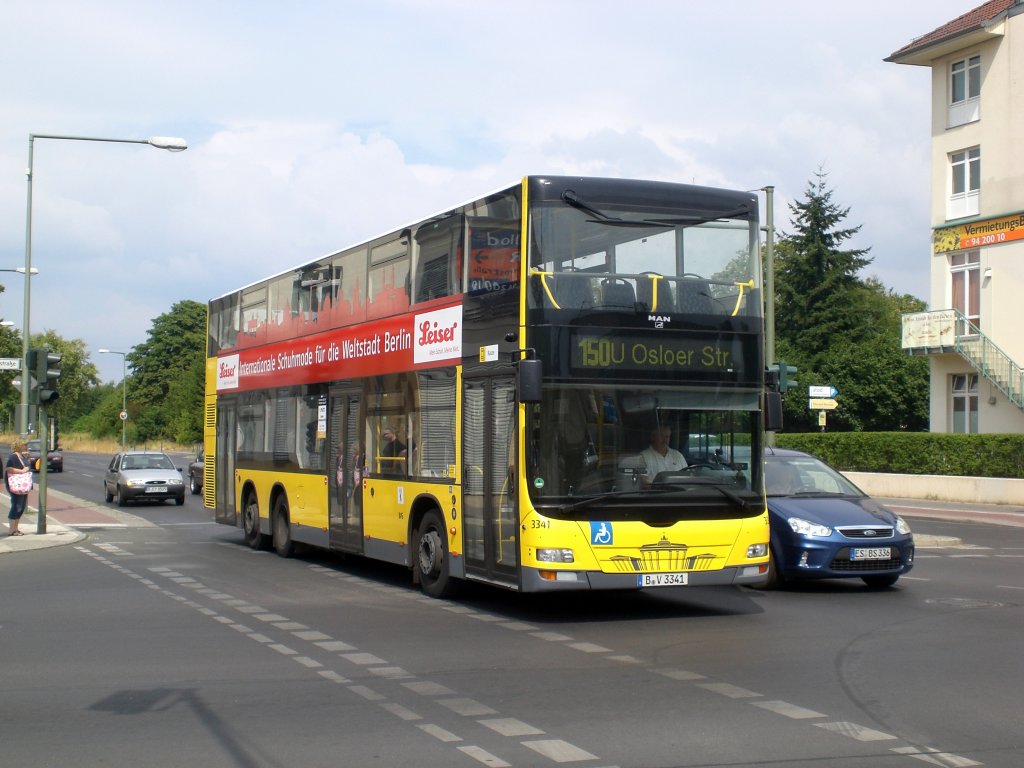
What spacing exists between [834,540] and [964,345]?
30118 millimetres

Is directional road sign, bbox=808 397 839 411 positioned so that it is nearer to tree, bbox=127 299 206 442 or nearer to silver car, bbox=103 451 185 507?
silver car, bbox=103 451 185 507

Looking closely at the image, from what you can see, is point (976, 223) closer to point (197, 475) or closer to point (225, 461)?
point (197, 475)

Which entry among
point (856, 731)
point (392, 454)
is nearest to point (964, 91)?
point (392, 454)

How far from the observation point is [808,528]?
1428 centimetres

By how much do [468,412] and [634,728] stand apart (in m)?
5.95

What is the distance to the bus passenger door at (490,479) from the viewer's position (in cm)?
1210

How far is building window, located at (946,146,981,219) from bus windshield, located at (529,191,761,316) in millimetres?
32896

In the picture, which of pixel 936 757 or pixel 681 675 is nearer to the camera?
pixel 936 757

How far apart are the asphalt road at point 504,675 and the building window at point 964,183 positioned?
29298 mm

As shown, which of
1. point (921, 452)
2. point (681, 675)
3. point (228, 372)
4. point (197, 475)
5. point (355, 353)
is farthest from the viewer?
point (197, 475)

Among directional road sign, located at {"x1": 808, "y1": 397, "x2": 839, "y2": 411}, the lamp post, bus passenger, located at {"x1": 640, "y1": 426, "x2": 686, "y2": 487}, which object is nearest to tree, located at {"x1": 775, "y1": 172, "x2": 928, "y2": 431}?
directional road sign, located at {"x1": 808, "y1": 397, "x2": 839, "y2": 411}

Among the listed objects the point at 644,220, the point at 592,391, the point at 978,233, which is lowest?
the point at 592,391

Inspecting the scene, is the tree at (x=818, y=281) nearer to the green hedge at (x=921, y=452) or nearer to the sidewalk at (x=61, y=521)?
the green hedge at (x=921, y=452)


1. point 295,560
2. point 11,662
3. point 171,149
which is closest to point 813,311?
point 171,149
